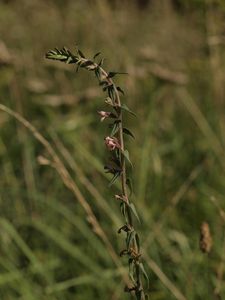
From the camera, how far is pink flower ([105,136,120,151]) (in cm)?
82

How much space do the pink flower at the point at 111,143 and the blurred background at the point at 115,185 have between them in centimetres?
75

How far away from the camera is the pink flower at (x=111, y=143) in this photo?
2.68ft

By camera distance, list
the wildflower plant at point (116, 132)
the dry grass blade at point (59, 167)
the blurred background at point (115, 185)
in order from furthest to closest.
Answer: the blurred background at point (115, 185), the dry grass blade at point (59, 167), the wildflower plant at point (116, 132)

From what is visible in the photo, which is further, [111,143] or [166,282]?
[166,282]

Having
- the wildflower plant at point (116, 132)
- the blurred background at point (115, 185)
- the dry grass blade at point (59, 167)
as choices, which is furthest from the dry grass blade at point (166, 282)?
the wildflower plant at point (116, 132)

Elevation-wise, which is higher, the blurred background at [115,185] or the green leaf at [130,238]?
the blurred background at [115,185]

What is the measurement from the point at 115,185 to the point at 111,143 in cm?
168

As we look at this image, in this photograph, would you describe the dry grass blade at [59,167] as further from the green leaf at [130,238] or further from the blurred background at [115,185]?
the green leaf at [130,238]

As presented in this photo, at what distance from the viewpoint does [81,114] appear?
2979mm

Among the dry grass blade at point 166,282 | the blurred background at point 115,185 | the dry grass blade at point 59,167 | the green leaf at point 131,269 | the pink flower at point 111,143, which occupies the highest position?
the blurred background at point 115,185

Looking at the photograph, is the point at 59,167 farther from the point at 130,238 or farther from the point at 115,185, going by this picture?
the point at 115,185

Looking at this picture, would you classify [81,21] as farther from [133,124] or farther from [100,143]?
[100,143]

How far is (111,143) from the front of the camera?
2.70 feet

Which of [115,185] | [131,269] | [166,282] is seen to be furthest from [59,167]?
[115,185]
